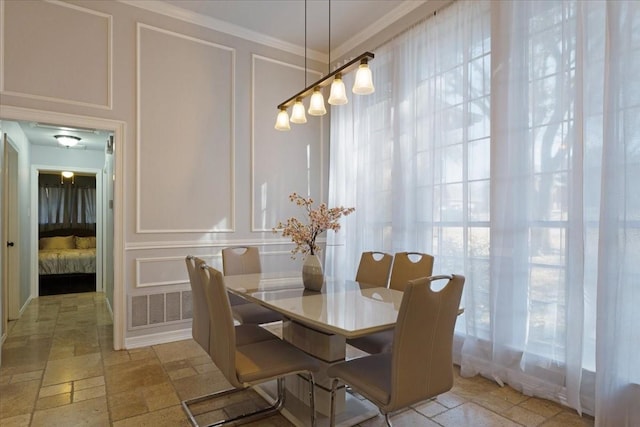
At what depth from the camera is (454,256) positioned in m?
3.04

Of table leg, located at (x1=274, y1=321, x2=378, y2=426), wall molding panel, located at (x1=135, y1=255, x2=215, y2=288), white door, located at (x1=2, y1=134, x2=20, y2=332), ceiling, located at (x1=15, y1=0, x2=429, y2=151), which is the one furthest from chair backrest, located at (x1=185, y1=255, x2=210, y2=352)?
white door, located at (x1=2, y1=134, x2=20, y2=332)

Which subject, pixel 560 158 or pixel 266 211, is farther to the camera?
pixel 266 211

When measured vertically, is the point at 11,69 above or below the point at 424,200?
above

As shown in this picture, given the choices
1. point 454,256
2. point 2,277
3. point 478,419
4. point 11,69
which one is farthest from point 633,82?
point 2,277

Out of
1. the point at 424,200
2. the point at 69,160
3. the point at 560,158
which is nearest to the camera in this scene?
the point at 560,158

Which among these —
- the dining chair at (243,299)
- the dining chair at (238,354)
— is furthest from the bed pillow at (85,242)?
the dining chair at (238,354)

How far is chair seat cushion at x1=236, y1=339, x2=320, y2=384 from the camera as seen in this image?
173cm

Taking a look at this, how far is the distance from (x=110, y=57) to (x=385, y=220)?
3.04 m

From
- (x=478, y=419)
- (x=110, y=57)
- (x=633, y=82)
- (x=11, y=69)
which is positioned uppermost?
(x=110, y=57)

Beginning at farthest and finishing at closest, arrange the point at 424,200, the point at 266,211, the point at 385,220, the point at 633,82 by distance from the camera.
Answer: the point at 266,211, the point at 385,220, the point at 424,200, the point at 633,82

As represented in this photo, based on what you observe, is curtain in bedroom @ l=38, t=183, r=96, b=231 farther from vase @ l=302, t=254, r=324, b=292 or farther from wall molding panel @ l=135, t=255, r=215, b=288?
vase @ l=302, t=254, r=324, b=292

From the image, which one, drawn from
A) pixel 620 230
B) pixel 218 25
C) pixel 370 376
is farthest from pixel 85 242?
pixel 620 230

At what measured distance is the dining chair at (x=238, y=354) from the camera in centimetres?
170

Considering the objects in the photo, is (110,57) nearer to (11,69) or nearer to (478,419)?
(11,69)
